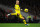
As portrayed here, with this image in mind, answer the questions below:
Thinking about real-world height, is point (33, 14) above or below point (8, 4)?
below

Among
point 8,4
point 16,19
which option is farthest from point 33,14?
point 8,4

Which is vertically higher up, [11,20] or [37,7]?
[37,7]

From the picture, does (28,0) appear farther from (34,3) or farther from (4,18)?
(4,18)

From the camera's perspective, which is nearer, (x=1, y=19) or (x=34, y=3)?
(x=1, y=19)

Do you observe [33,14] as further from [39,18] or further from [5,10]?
[5,10]

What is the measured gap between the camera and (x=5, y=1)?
814 cm

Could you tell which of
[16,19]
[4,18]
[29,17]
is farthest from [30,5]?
[4,18]

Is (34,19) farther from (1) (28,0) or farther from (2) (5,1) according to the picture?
(2) (5,1)

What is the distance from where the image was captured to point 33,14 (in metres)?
8.43

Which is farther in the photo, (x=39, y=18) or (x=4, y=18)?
(x=39, y=18)

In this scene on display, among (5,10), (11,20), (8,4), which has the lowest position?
(11,20)

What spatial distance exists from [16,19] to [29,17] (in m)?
1.34

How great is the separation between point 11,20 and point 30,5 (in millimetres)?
2316

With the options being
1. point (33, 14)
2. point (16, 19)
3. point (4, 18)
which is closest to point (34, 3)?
point (33, 14)
